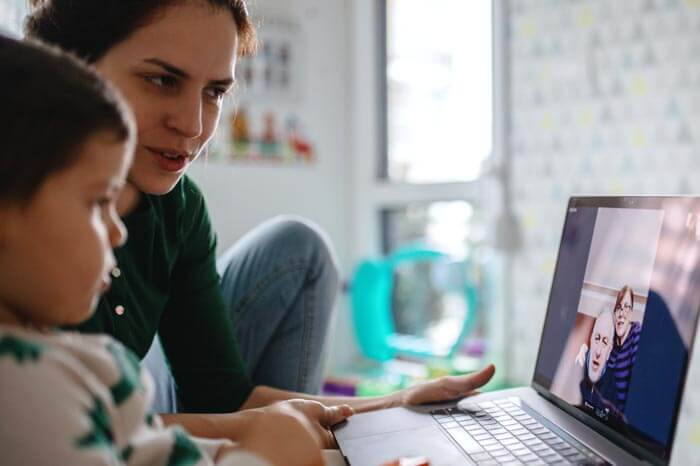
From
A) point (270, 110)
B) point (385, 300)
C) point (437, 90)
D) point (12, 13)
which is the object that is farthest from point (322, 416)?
point (437, 90)

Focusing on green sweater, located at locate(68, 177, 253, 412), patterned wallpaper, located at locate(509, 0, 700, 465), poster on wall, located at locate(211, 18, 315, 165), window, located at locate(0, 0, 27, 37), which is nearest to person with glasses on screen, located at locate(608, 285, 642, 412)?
green sweater, located at locate(68, 177, 253, 412)

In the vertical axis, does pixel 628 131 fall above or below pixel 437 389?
above

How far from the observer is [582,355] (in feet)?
2.57

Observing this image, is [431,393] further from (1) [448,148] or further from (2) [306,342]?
(1) [448,148]

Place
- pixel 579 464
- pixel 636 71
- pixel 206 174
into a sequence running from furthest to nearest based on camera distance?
pixel 206 174 < pixel 636 71 < pixel 579 464

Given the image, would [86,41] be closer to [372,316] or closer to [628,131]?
[628,131]

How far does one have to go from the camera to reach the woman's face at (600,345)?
2.40 ft

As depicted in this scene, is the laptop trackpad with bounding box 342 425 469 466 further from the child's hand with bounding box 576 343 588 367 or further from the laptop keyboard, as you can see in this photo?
the child's hand with bounding box 576 343 588 367

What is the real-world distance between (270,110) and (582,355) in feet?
5.28

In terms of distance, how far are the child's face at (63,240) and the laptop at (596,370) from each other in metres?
0.35

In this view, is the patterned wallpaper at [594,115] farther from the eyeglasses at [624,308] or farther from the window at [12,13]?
the window at [12,13]

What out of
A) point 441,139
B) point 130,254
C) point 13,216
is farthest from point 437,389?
point 441,139

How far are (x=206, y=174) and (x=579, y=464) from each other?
1.60 meters

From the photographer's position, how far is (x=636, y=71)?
169 centimetres
